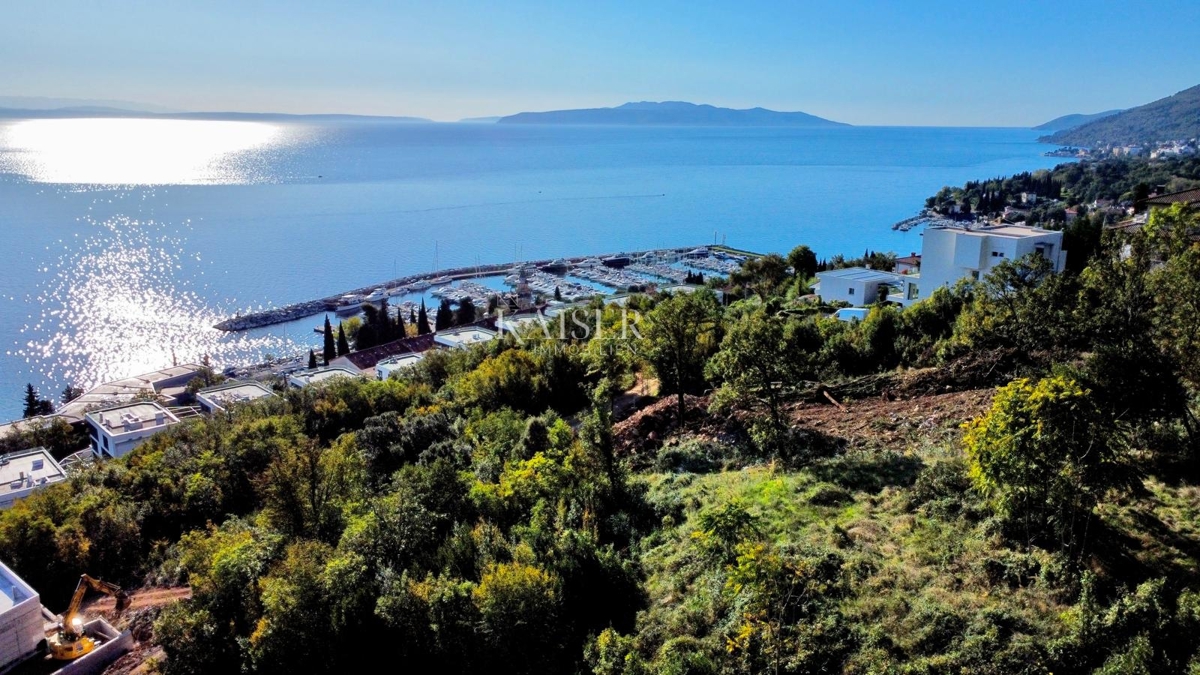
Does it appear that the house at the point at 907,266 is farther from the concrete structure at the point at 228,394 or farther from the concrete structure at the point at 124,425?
the concrete structure at the point at 124,425

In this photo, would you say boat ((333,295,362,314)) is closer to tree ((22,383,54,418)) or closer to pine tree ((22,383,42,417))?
tree ((22,383,54,418))

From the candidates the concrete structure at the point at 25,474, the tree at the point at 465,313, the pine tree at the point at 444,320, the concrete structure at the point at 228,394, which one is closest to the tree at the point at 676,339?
the concrete structure at the point at 25,474

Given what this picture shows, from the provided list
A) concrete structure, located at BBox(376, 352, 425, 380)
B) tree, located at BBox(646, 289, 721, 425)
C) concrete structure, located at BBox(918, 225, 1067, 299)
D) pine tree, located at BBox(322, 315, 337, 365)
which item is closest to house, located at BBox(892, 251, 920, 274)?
concrete structure, located at BBox(918, 225, 1067, 299)

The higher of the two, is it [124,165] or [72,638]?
[124,165]

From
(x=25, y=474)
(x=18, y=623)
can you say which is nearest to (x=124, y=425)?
(x=25, y=474)

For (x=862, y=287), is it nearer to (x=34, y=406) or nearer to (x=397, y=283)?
(x=34, y=406)

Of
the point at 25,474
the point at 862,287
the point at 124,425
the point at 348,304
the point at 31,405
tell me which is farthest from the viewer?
the point at 348,304
